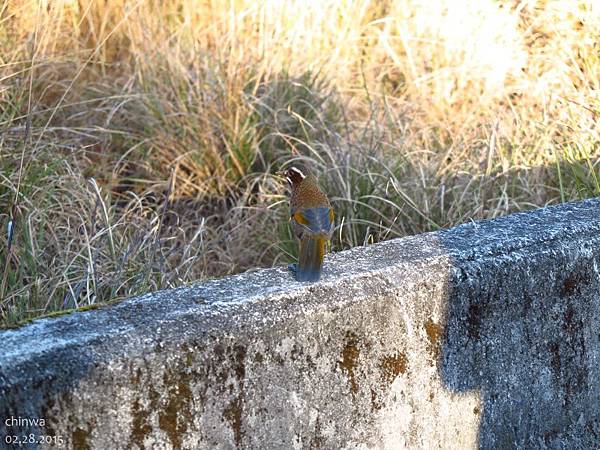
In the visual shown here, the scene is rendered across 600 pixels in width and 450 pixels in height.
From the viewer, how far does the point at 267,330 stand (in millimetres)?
2115

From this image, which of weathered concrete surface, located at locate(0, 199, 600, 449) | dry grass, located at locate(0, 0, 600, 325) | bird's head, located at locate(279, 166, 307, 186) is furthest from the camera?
dry grass, located at locate(0, 0, 600, 325)

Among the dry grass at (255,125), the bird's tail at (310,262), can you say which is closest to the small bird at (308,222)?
the bird's tail at (310,262)

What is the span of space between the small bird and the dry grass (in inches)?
28.8

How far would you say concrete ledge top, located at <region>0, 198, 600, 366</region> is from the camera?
1960 millimetres

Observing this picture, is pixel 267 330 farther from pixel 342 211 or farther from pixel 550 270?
pixel 342 211

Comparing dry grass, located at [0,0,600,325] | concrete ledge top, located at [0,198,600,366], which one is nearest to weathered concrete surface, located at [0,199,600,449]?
concrete ledge top, located at [0,198,600,366]

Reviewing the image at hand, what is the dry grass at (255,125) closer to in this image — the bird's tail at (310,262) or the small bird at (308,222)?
the small bird at (308,222)

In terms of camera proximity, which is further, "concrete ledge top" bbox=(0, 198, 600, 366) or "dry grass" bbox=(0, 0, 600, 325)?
"dry grass" bbox=(0, 0, 600, 325)

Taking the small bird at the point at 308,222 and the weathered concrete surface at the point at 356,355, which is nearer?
the weathered concrete surface at the point at 356,355

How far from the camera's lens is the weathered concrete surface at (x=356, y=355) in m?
1.90

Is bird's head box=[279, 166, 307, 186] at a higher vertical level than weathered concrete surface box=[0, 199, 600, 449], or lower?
higher

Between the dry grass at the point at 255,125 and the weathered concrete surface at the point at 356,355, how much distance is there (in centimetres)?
126

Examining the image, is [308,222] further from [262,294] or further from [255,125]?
[255,125]

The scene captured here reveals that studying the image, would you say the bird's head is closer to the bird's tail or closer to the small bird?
the small bird
